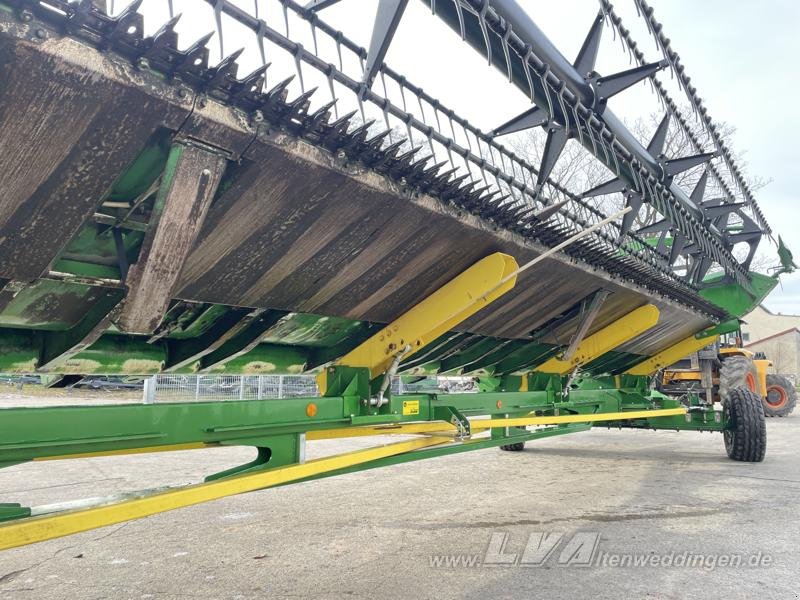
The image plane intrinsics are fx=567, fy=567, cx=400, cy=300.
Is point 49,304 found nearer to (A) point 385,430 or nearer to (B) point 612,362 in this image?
(A) point 385,430

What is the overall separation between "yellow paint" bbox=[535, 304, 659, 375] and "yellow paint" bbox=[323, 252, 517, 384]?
241 cm

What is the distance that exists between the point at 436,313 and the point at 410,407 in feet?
2.03

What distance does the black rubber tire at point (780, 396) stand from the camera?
1553 centimetres

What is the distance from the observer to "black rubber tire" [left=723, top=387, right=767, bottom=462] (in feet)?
23.5

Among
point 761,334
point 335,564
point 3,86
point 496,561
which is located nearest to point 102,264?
point 3,86

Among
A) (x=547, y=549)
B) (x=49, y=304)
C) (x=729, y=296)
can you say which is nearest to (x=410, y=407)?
(x=547, y=549)

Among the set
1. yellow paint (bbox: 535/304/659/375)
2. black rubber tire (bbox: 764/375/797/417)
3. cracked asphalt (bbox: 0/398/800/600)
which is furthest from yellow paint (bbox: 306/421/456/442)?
black rubber tire (bbox: 764/375/797/417)

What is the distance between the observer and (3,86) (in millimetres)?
1568

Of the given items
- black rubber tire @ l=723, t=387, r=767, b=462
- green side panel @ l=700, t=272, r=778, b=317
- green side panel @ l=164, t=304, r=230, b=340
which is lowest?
black rubber tire @ l=723, t=387, r=767, b=462

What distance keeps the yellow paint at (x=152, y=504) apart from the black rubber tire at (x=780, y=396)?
54.1 feet

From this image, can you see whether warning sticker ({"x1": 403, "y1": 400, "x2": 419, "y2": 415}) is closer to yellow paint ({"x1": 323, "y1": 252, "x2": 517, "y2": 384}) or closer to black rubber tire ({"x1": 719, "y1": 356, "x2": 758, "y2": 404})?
yellow paint ({"x1": 323, "y1": 252, "x2": 517, "y2": 384})

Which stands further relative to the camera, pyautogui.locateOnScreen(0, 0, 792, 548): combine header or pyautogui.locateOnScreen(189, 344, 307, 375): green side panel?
pyautogui.locateOnScreen(189, 344, 307, 375): green side panel

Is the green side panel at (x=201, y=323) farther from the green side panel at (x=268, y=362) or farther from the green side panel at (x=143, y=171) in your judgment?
the green side panel at (x=143, y=171)

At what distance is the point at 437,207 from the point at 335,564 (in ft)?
7.19
